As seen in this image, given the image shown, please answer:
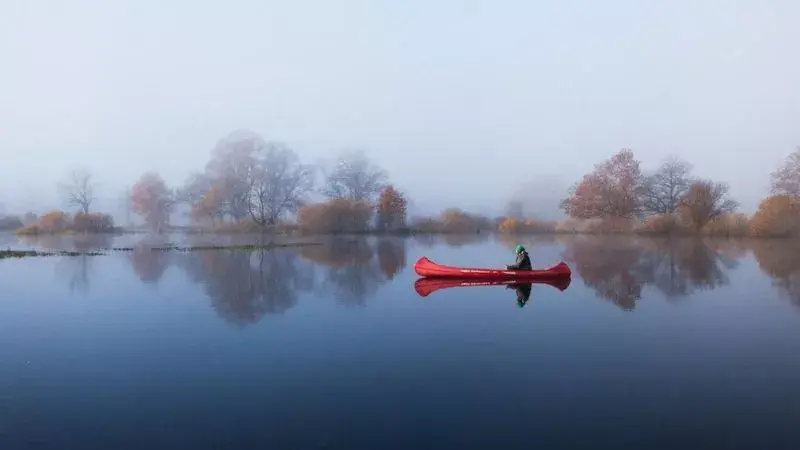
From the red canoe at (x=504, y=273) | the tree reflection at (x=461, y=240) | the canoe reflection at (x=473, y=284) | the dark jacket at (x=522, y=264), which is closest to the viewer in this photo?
the canoe reflection at (x=473, y=284)

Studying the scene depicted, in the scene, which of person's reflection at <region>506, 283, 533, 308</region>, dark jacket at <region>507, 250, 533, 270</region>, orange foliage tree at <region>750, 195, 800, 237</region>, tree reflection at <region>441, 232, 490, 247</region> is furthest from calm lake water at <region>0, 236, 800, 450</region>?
orange foliage tree at <region>750, 195, 800, 237</region>

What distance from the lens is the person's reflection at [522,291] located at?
18547mm

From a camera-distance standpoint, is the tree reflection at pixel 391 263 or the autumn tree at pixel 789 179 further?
the autumn tree at pixel 789 179

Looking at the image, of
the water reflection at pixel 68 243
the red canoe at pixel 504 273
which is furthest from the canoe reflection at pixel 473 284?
the water reflection at pixel 68 243

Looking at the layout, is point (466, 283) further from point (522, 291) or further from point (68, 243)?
point (68, 243)

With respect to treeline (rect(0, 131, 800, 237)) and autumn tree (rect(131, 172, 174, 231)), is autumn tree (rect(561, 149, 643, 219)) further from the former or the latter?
autumn tree (rect(131, 172, 174, 231))

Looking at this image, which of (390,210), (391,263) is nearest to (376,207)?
(390,210)

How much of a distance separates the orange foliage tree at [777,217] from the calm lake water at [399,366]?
36761mm

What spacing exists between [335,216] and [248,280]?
43.4 m

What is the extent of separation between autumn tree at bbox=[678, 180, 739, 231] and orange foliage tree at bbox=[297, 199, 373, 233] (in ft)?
104

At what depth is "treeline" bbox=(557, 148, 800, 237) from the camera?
2185 inches

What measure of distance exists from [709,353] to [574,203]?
187 feet

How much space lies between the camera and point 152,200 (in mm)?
78250

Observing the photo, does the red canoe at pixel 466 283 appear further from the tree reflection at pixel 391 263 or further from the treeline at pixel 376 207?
the treeline at pixel 376 207
